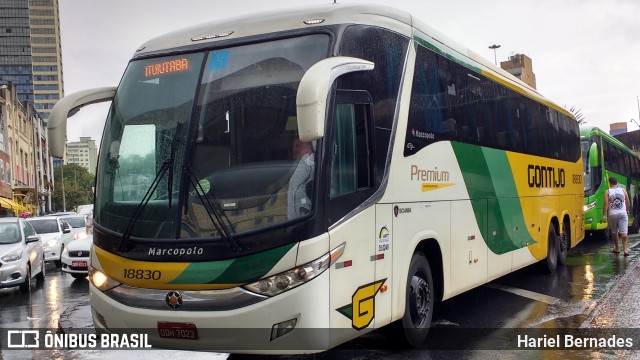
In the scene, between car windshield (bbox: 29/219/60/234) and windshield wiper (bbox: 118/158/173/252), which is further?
car windshield (bbox: 29/219/60/234)

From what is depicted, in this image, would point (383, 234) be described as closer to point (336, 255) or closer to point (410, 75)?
point (336, 255)

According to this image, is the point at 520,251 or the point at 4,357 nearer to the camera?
the point at 4,357

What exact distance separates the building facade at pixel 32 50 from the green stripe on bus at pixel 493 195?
174m

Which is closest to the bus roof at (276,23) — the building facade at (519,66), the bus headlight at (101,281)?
the bus headlight at (101,281)

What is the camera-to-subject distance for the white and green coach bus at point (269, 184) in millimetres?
4828

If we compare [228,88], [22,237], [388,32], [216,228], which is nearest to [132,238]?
[216,228]

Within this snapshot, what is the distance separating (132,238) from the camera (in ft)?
17.2

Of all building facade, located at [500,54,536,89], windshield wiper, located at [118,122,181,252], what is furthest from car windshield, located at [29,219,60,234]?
building facade, located at [500,54,536,89]

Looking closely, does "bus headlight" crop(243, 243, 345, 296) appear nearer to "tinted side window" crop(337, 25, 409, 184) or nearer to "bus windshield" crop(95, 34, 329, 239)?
"bus windshield" crop(95, 34, 329, 239)

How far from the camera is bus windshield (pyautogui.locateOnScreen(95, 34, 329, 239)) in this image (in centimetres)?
494

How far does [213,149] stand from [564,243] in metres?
10.3

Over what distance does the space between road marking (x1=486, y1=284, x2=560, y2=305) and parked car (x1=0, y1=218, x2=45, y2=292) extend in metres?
9.16

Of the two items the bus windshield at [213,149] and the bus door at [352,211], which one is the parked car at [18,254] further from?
the bus door at [352,211]

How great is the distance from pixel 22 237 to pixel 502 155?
9.88 metres
